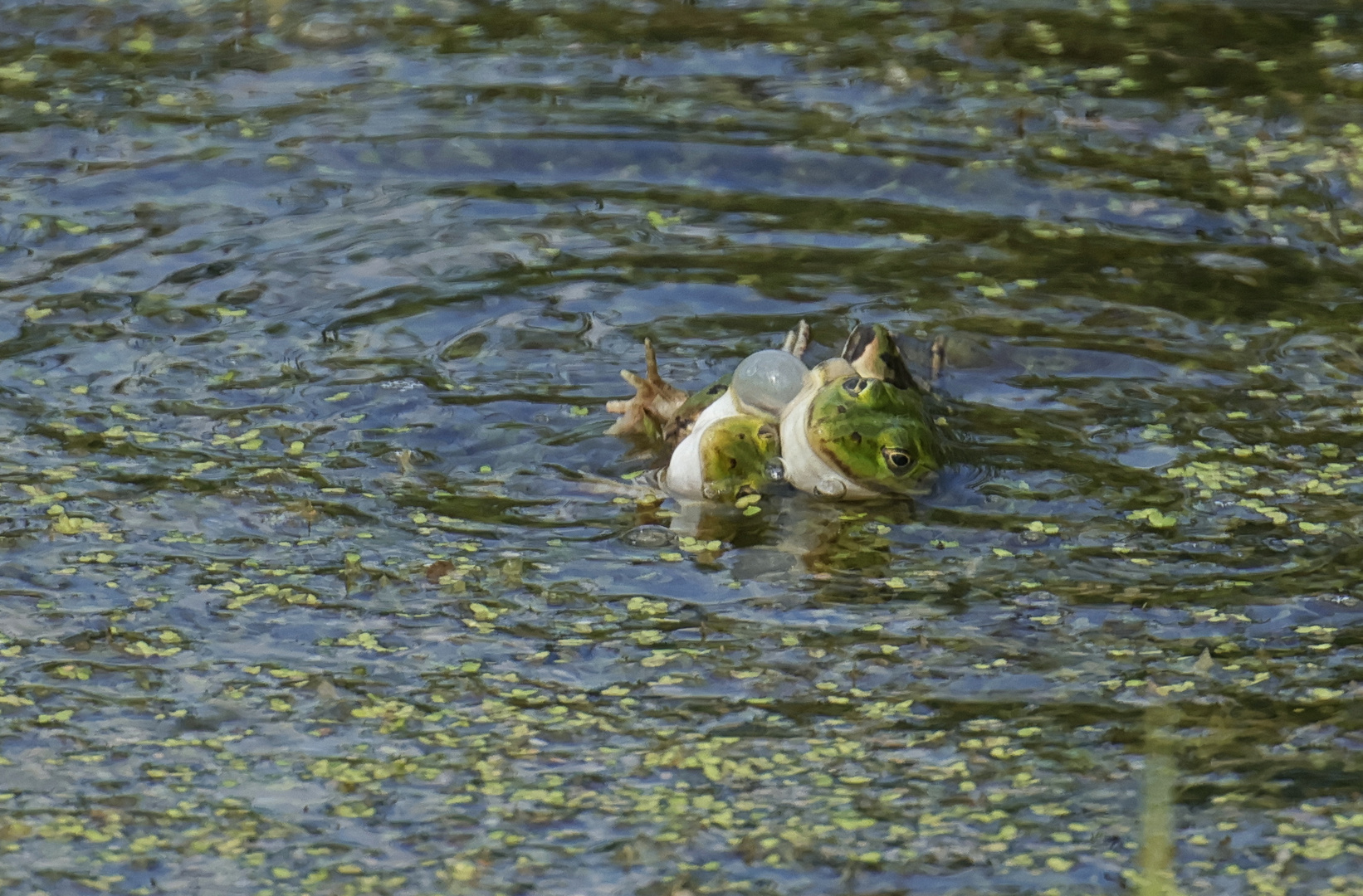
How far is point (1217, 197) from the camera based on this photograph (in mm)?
→ 8656

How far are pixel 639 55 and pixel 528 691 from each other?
19.8ft

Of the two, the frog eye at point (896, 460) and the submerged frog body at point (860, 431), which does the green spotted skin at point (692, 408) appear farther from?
the frog eye at point (896, 460)

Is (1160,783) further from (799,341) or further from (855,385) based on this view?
(799,341)

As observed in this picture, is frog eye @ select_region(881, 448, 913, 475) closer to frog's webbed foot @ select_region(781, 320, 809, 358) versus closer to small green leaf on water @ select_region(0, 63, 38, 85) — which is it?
frog's webbed foot @ select_region(781, 320, 809, 358)

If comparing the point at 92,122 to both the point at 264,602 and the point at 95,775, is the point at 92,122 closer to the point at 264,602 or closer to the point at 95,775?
the point at 264,602

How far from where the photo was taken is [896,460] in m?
5.98

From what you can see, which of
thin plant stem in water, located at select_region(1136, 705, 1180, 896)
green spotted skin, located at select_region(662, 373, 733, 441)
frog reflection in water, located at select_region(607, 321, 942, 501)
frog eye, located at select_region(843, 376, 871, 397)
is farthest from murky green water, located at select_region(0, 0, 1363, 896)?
frog eye, located at select_region(843, 376, 871, 397)

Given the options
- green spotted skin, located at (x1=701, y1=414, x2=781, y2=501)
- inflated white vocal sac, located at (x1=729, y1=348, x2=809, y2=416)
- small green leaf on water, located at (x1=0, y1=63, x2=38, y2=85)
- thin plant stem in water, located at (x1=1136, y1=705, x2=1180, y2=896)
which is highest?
small green leaf on water, located at (x1=0, y1=63, x2=38, y2=85)

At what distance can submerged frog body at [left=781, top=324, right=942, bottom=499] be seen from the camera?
234 inches

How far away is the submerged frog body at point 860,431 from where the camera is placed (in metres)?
5.95

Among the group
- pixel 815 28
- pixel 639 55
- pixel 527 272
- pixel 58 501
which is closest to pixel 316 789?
pixel 58 501

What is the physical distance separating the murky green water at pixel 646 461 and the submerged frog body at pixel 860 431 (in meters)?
0.12

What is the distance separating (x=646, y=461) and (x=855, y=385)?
37.1 inches

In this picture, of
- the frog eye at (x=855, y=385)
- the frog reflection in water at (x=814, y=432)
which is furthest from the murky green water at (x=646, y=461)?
the frog eye at (x=855, y=385)
